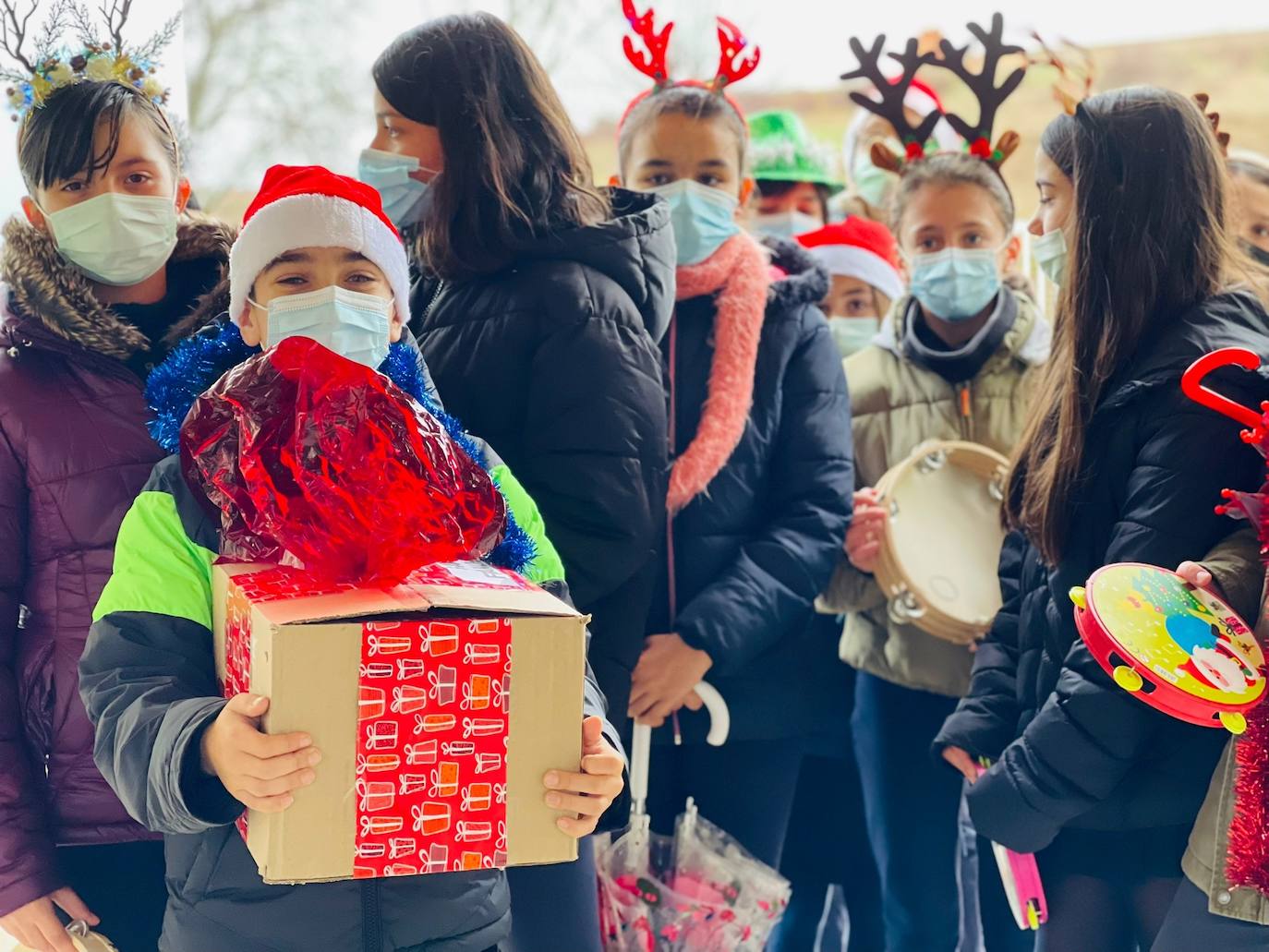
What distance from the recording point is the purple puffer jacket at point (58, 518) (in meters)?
1.77

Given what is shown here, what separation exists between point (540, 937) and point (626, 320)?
92 centimetres

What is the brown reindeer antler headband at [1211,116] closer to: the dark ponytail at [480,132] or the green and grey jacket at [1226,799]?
the green and grey jacket at [1226,799]

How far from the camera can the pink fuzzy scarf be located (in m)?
2.31

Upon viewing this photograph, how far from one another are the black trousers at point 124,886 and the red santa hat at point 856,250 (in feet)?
6.80

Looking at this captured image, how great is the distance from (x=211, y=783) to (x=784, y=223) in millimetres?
2441

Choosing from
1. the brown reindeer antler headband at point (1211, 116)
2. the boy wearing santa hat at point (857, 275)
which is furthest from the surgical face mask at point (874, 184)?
the brown reindeer antler headband at point (1211, 116)

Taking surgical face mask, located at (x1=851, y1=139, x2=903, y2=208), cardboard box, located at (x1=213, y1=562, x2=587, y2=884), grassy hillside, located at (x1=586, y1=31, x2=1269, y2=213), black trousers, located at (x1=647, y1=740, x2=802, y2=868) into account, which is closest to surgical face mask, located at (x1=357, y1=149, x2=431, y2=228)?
cardboard box, located at (x1=213, y1=562, x2=587, y2=884)

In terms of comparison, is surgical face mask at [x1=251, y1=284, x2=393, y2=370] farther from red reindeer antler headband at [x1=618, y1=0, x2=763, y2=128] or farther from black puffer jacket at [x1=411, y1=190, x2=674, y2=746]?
red reindeer antler headband at [x1=618, y1=0, x2=763, y2=128]

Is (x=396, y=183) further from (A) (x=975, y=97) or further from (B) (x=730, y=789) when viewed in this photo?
(A) (x=975, y=97)

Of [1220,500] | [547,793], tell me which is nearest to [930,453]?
[1220,500]

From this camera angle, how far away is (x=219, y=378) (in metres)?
1.50

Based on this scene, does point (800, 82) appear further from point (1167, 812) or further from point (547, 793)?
point (547, 793)

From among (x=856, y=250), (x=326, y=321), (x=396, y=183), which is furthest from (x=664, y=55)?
(x=326, y=321)

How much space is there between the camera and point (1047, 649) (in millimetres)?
1932
